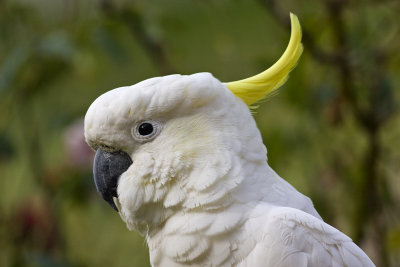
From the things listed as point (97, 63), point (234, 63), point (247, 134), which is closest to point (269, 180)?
point (247, 134)

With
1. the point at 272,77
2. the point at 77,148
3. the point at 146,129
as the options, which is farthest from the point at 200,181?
the point at 77,148

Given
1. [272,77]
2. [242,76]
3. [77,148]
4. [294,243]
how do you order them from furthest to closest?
1. [242,76]
2. [77,148]
3. [272,77]
4. [294,243]

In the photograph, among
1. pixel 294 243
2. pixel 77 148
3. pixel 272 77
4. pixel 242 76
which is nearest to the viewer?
pixel 294 243

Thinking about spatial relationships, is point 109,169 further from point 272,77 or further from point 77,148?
point 77,148

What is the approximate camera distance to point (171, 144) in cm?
114

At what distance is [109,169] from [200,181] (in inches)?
7.9

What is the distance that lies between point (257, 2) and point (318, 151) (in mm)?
793

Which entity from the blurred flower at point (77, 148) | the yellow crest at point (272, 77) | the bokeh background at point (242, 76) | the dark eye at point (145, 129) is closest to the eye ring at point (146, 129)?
the dark eye at point (145, 129)

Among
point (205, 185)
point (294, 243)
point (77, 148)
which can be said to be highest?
point (205, 185)

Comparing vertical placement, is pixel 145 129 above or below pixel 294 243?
above

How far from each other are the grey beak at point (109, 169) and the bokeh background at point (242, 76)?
711 millimetres

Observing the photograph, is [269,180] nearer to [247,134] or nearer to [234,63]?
[247,134]

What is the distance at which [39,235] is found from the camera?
8.34ft

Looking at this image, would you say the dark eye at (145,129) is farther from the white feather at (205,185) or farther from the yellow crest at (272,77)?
the yellow crest at (272,77)
